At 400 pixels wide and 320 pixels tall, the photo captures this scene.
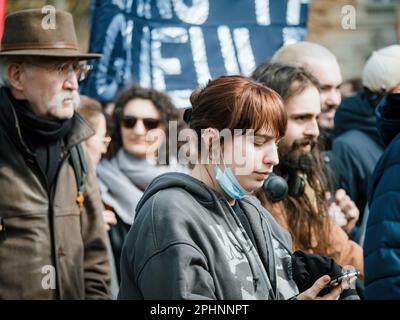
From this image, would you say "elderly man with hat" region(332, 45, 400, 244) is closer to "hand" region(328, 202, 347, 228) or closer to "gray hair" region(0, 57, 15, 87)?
"hand" region(328, 202, 347, 228)

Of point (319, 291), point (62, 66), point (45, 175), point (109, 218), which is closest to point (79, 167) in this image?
point (45, 175)

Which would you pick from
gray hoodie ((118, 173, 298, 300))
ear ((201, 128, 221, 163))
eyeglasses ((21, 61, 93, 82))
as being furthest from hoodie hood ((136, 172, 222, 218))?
eyeglasses ((21, 61, 93, 82))

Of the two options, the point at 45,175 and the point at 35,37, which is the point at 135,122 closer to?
the point at 35,37

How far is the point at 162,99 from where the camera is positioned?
6.55 metres

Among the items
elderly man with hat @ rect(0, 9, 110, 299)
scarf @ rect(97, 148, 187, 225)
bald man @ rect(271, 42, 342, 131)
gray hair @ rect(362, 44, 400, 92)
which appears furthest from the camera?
scarf @ rect(97, 148, 187, 225)

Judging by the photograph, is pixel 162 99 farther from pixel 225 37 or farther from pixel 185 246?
pixel 185 246

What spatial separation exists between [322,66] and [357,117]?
2.31 ft

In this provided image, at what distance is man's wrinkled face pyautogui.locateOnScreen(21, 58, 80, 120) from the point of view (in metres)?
5.03

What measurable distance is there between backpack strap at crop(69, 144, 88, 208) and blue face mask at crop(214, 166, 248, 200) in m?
1.42

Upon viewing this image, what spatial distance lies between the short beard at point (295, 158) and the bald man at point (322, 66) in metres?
0.52

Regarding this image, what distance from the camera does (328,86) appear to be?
6191 millimetres

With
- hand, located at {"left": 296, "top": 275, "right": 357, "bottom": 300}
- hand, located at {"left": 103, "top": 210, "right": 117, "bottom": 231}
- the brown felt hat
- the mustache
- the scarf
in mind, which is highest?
the brown felt hat
